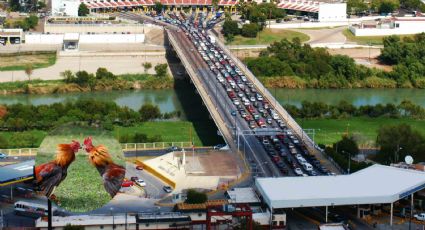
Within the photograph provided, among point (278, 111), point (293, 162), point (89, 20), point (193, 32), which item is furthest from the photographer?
point (89, 20)

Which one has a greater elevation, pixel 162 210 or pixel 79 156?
pixel 79 156

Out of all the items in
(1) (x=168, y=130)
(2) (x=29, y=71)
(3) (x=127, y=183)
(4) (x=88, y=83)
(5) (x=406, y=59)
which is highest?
(5) (x=406, y=59)

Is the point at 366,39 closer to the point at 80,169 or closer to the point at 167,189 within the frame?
the point at 167,189

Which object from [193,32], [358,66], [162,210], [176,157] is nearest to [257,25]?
[193,32]

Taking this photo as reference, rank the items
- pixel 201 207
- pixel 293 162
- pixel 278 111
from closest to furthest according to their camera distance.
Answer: pixel 201 207 < pixel 293 162 < pixel 278 111

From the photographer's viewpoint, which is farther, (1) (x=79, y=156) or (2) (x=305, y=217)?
(2) (x=305, y=217)

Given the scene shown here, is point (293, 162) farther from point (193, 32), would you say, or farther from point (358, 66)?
point (193, 32)

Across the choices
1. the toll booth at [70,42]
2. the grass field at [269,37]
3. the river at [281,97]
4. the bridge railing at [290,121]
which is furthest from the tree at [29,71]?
the grass field at [269,37]

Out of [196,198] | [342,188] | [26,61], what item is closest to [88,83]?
[26,61]
